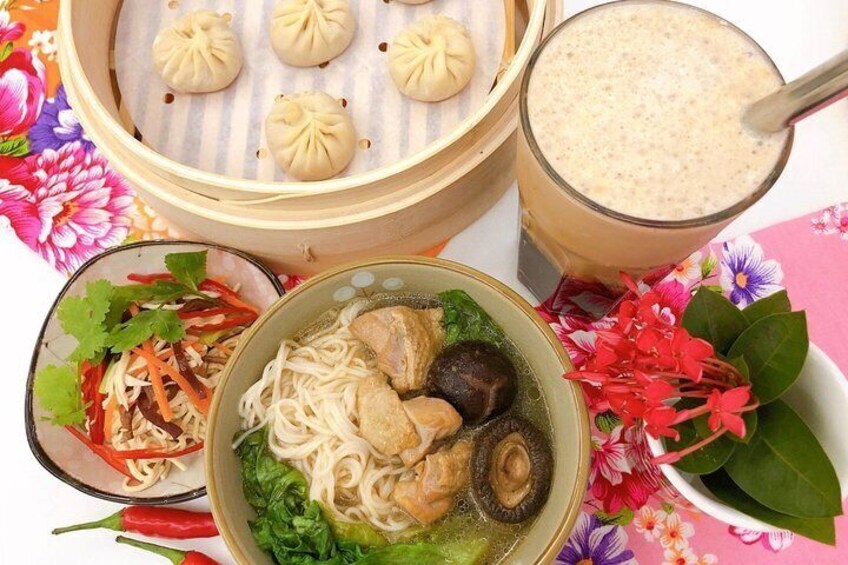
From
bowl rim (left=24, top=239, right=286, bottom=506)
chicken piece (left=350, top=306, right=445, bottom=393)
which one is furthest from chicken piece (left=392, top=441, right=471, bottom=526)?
bowl rim (left=24, top=239, right=286, bottom=506)

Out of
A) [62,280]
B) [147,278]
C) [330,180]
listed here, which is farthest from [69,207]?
[330,180]

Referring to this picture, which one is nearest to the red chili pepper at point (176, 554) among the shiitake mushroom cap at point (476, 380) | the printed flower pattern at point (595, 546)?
the shiitake mushroom cap at point (476, 380)

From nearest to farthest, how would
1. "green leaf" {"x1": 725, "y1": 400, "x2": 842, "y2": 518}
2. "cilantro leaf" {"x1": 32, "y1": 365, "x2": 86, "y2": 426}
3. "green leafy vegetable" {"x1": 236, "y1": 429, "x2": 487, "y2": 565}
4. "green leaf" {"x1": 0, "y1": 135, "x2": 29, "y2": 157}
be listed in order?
"green leaf" {"x1": 725, "y1": 400, "x2": 842, "y2": 518}
"green leafy vegetable" {"x1": 236, "y1": 429, "x2": 487, "y2": 565}
"cilantro leaf" {"x1": 32, "y1": 365, "x2": 86, "y2": 426}
"green leaf" {"x1": 0, "y1": 135, "x2": 29, "y2": 157}

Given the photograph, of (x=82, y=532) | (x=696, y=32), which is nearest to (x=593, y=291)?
(x=696, y=32)

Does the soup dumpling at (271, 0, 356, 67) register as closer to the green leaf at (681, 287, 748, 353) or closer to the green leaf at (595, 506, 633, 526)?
the green leaf at (681, 287, 748, 353)

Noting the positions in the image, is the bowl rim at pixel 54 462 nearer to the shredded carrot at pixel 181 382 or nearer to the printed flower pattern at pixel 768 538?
the shredded carrot at pixel 181 382
